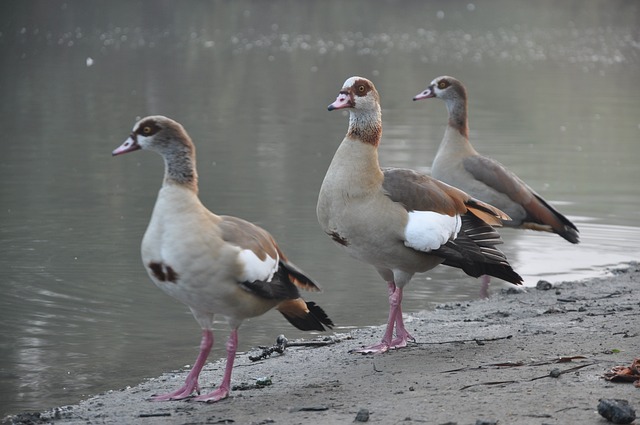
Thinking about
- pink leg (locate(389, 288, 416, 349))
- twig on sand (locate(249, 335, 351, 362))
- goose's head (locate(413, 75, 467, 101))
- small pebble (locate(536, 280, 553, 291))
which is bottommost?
twig on sand (locate(249, 335, 351, 362))

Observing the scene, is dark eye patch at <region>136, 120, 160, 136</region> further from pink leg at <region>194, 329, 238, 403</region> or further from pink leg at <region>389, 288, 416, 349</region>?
pink leg at <region>389, 288, 416, 349</region>

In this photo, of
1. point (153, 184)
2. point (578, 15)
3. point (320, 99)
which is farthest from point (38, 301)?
point (578, 15)

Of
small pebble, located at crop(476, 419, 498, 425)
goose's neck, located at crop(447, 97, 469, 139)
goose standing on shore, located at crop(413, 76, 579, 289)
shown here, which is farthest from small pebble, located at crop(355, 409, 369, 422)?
goose's neck, located at crop(447, 97, 469, 139)

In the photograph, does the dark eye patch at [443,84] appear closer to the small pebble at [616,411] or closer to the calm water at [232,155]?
the calm water at [232,155]

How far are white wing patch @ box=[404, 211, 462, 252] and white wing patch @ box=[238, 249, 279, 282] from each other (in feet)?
3.91

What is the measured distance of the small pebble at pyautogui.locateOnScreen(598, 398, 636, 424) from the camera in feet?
15.8

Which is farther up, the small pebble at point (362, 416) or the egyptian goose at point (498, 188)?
the egyptian goose at point (498, 188)

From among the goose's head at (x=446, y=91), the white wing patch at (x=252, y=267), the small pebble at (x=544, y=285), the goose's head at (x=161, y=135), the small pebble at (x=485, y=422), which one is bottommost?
the small pebble at (x=544, y=285)

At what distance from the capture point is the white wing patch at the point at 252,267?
227 inches

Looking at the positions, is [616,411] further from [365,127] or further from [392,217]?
[365,127]

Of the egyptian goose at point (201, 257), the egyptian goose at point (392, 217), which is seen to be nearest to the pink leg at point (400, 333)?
the egyptian goose at point (392, 217)

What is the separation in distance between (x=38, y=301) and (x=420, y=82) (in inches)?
838

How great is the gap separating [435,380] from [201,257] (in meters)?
1.52

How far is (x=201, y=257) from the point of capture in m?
5.63
